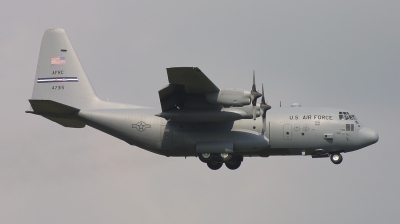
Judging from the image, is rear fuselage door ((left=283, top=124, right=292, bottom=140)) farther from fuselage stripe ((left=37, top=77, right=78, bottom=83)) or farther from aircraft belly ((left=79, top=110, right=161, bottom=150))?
fuselage stripe ((left=37, top=77, right=78, bottom=83))

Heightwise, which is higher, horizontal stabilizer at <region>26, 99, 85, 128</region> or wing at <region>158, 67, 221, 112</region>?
wing at <region>158, 67, 221, 112</region>

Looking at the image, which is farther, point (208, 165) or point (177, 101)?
point (208, 165)

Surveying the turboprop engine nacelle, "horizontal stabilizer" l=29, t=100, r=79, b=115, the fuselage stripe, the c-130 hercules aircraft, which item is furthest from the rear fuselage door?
the fuselage stripe

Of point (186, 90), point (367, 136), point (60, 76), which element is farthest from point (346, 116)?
point (60, 76)

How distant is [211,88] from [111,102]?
20.6ft

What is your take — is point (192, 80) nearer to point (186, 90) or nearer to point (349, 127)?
point (186, 90)

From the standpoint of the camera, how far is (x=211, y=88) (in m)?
28.5

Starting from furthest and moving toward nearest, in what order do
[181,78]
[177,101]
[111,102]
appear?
[111,102]
[177,101]
[181,78]

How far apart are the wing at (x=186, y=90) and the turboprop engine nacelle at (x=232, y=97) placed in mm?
306

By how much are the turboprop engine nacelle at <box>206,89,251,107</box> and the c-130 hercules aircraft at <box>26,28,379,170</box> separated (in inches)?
28.8

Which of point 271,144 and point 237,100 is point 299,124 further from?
point 237,100

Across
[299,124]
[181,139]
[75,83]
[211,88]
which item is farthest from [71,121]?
[299,124]

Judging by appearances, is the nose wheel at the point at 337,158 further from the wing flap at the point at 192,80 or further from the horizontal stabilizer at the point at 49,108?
the horizontal stabilizer at the point at 49,108

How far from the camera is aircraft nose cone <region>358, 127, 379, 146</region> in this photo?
31.0m
